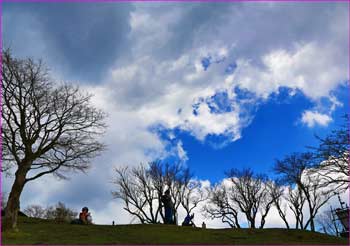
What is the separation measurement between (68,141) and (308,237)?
15456 mm

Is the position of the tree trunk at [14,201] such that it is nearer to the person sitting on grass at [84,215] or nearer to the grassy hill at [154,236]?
the grassy hill at [154,236]

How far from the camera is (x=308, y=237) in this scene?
21000mm

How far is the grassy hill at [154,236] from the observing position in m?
18.0

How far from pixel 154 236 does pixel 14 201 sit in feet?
25.9

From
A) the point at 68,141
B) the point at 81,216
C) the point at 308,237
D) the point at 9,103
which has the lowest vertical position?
the point at 308,237

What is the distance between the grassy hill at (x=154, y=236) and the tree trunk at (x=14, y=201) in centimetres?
84

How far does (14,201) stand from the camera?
67.2ft

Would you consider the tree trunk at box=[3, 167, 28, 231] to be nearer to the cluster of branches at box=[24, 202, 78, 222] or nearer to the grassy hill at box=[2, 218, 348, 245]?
the grassy hill at box=[2, 218, 348, 245]

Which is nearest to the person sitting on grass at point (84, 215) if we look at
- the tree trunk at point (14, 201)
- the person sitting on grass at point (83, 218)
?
the person sitting on grass at point (83, 218)

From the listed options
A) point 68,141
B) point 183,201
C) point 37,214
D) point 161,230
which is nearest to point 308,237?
point 161,230

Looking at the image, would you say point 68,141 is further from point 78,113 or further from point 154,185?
point 154,185

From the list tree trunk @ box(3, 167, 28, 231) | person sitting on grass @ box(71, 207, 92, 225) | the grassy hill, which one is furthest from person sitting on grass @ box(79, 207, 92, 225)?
tree trunk @ box(3, 167, 28, 231)

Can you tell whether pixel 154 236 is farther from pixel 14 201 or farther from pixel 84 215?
pixel 84 215

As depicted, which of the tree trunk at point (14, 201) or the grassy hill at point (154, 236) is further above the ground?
the tree trunk at point (14, 201)
